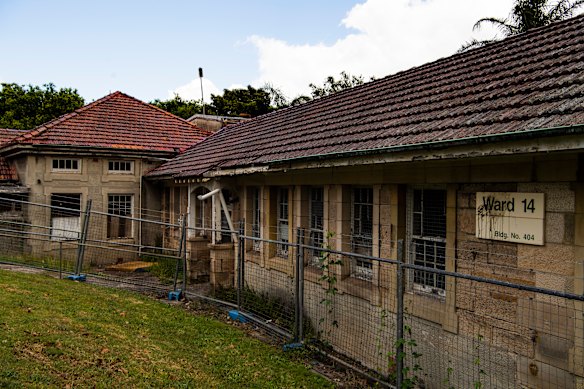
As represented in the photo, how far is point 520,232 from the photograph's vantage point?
5.33 metres

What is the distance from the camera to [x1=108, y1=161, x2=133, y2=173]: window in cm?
1772

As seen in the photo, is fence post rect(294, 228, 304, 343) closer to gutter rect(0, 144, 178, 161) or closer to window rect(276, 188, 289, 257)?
window rect(276, 188, 289, 257)

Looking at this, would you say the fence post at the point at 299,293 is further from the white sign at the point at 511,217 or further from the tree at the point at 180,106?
the tree at the point at 180,106

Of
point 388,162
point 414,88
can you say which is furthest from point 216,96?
point 388,162

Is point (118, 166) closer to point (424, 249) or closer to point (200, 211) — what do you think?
point (200, 211)

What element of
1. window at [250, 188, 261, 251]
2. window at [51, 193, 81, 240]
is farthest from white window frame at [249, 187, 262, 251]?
window at [51, 193, 81, 240]

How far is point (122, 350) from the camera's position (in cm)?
654

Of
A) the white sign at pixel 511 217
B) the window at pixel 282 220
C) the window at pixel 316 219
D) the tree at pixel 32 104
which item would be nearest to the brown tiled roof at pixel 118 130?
the window at pixel 282 220

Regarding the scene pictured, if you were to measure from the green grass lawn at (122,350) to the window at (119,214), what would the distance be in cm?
850

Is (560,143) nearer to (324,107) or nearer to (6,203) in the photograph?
(324,107)

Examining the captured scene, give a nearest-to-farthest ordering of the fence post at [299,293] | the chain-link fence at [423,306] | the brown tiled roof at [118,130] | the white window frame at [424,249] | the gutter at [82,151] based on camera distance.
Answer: the chain-link fence at [423,306] < the white window frame at [424,249] < the fence post at [299,293] < the gutter at [82,151] < the brown tiled roof at [118,130]

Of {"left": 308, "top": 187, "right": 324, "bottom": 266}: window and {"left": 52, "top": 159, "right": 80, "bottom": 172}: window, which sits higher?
{"left": 52, "top": 159, "right": 80, "bottom": 172}: window

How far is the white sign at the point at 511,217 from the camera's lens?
5184mm

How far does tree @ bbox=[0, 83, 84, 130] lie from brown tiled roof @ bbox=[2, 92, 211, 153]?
18.7 meters
